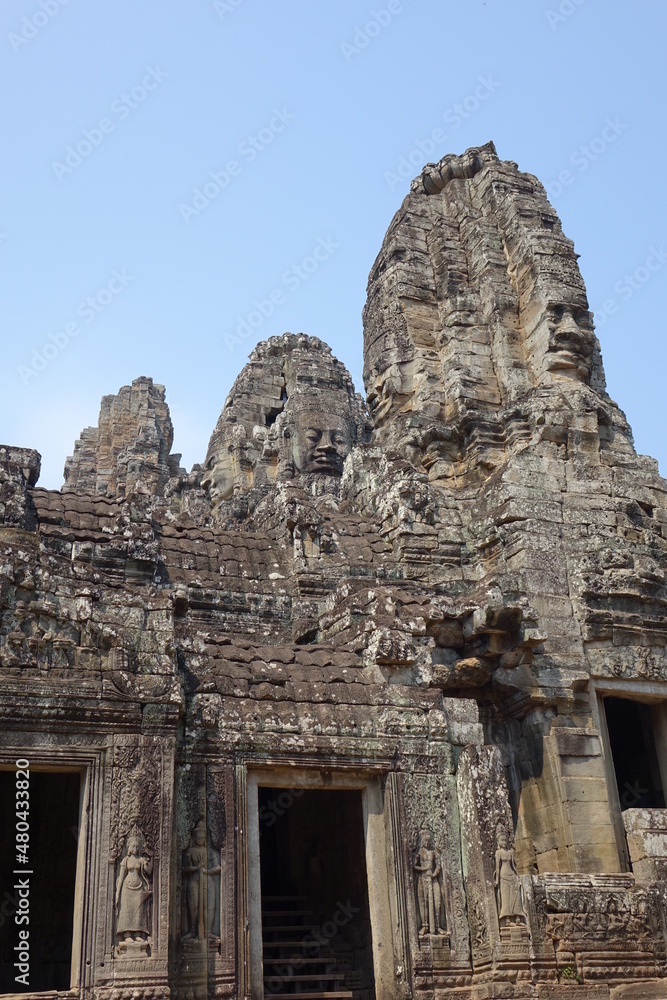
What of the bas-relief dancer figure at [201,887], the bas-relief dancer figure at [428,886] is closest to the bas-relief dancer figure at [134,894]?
the bas-relief dancer figure at [201,887]

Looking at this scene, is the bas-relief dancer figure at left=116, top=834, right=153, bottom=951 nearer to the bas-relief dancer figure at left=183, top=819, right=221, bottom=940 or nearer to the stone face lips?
the bas-relief dancer figure at left=183, top=819, right=221, bottom=940

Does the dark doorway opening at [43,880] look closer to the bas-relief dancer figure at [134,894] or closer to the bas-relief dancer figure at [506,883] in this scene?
the bas-relief dancer figure at [134,894]

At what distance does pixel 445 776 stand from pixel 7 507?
6.35m

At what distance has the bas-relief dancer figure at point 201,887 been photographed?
9.12 metres

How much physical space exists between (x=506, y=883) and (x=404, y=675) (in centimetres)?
219

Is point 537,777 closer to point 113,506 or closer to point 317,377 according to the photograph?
point 113,506

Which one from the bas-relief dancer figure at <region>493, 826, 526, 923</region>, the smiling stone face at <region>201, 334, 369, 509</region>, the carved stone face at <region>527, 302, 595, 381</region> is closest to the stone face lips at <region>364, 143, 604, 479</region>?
the carved stone face at <region>527, 302, 595, 381</region>

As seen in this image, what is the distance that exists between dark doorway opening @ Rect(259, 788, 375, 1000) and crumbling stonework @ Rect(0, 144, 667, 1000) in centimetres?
4

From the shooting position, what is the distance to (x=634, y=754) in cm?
1680

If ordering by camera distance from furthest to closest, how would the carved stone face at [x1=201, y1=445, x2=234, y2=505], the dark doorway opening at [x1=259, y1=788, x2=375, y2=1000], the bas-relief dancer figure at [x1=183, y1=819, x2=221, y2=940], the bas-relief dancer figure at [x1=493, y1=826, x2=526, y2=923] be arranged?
the carved stone face at [x1=201, y1=445, x2=234, y2=505] → the dark doorway opening at [x1=259, y1=788, x2=375, y2=1000] → the bas-relief dancer figure at [x1=493, y1=826, x2=526, y2=923] → the bas-relief dancer figure at [x1=183, y1=819, x2=221, y2=940]

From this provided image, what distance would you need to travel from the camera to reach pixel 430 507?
1608 cm

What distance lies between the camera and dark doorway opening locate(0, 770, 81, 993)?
37.6 feet

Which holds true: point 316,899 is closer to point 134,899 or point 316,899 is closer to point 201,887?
point 201,887

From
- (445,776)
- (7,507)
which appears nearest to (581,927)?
(445,776)
